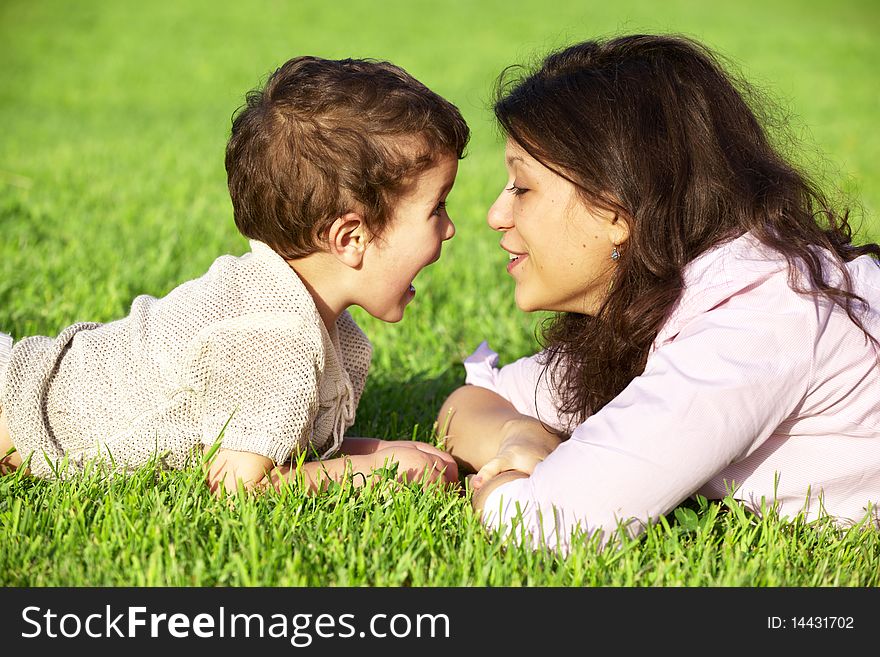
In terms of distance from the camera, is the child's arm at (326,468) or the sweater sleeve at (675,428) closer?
the sweater sleeve at (675,428)

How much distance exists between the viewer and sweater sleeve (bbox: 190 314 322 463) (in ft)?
9.70

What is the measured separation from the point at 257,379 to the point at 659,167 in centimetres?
131

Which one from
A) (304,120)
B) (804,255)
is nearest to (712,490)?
(804,255)

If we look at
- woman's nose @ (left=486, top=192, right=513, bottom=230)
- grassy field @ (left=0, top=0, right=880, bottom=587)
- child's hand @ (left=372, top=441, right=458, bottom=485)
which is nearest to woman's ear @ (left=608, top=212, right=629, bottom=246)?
woman's nose @ (left=486, top=192, right=513, bottom=230)

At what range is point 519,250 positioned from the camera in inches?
125

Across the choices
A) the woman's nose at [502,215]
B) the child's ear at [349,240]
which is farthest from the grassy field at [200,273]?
the child's ear at [349,240]

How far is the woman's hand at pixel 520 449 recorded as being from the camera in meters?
3.03

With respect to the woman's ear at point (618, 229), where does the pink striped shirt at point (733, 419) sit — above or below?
below

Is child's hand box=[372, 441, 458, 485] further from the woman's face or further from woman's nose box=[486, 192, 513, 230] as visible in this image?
woman's nose box=[486, 192, 513, 230]

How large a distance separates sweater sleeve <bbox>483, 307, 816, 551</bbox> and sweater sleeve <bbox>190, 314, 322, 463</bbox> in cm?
76

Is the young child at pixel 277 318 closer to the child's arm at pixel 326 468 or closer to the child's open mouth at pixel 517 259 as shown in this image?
the child's arm at pixel 326 468

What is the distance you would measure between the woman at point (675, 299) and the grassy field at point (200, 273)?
0.16 meters

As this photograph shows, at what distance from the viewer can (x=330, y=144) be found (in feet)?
10.3
